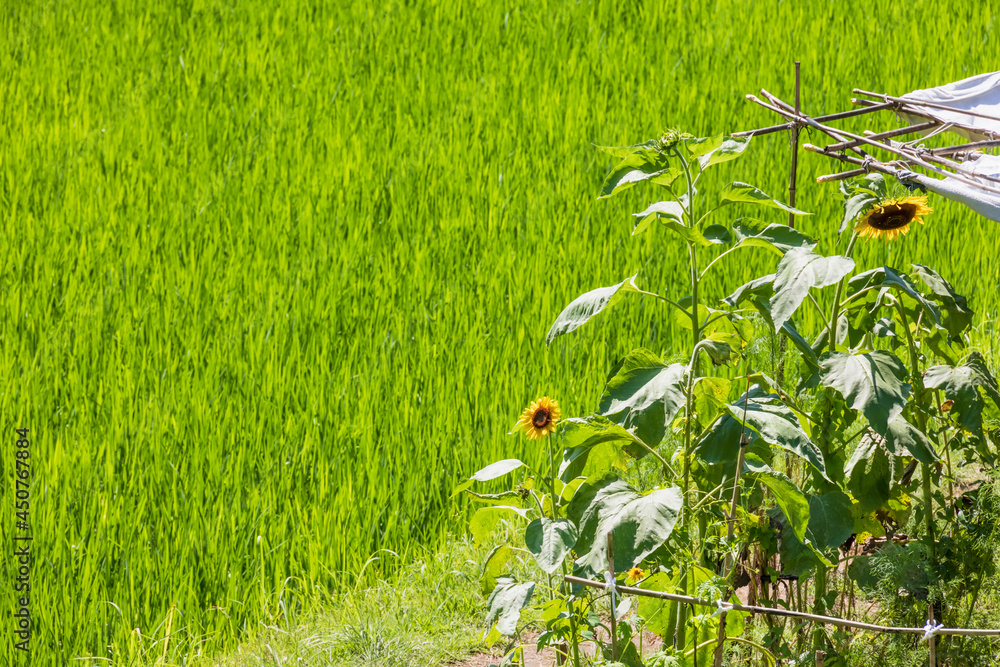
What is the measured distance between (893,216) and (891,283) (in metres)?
0.20

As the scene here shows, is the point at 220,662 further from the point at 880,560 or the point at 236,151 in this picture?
the point at 236,151

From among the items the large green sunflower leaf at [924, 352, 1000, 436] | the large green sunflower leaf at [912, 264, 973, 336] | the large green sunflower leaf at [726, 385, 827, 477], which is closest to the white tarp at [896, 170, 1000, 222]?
the large green sunflower leaf at [912, 264, 973, 336]

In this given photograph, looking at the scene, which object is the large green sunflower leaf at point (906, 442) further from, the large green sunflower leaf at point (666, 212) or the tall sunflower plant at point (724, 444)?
the large green sunflower leaf at point (666, 212)

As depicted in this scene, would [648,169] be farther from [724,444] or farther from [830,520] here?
[830,520]

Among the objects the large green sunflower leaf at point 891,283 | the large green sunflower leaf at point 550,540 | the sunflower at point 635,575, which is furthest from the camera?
the sunflower at point 635,575

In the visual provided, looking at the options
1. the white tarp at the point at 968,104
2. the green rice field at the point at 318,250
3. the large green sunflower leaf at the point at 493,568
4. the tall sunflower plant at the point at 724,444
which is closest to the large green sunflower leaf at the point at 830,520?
the tall sunflower plant at the point at 724,444

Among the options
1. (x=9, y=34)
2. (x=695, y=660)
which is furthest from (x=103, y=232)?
(x=695, y=660)

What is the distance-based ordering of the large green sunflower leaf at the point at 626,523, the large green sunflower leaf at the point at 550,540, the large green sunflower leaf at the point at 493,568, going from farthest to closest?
the large green sunflower leaf at the point at 493,568 < the large green sunflower leaf at the point at 550,540 < the large green sunflower leaf at the point at 626,523

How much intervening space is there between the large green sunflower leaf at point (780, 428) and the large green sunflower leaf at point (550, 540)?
30 centimetres

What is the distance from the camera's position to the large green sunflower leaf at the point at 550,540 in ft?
4.37

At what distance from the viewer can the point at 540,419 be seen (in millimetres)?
1562

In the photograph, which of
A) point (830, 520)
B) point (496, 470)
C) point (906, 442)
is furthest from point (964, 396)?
point (496, 470)

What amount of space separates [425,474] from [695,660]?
1.29 meters

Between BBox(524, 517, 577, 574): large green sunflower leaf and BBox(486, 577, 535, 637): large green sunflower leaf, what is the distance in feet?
0.27
